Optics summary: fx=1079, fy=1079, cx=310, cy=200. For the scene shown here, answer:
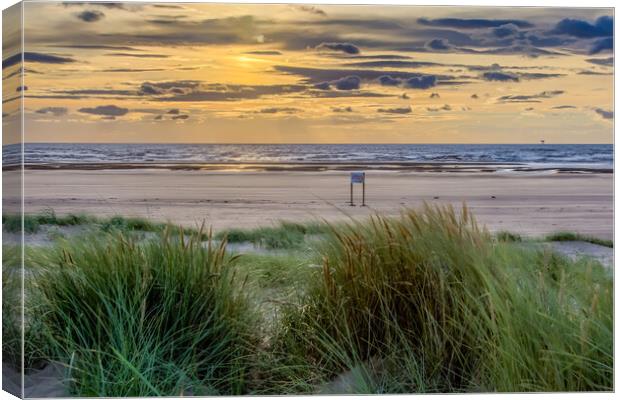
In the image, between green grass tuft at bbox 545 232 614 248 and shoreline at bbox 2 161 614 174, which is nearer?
shoreline at bbox 2 161 614 174

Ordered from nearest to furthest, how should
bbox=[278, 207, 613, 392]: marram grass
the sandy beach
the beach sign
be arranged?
1. bbox=[278, 207, 613, 392]: marram grass
2. the sandy beach
3. the beach sign

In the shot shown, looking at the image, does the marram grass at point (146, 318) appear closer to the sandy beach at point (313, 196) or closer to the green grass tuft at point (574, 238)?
the sandy beach at point (313, 196)

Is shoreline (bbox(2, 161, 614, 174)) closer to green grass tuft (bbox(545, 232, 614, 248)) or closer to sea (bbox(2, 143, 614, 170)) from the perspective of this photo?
sea (bbox(2, 143, 614, 170))

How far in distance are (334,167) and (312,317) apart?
0.81 m

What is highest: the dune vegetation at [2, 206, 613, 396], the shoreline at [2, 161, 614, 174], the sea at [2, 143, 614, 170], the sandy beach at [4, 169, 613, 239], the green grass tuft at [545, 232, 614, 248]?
the sea at [2, 143, 614, 170]

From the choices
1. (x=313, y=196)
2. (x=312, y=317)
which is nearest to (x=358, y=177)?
(x=313, y=196)

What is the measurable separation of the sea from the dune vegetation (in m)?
0.38

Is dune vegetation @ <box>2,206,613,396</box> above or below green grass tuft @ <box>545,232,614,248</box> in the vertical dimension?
below

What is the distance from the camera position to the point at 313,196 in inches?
222

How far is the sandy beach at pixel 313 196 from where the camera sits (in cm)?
562

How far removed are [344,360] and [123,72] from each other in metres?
1.88

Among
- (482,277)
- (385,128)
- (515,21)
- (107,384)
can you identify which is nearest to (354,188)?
(385,128)

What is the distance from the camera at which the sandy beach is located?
5621 millimetres

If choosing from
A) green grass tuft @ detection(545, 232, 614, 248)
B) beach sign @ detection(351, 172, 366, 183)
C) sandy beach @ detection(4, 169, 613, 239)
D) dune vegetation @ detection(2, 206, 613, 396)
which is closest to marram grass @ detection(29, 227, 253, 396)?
dune vegetation @ detection(2, 206, 613, 396)
